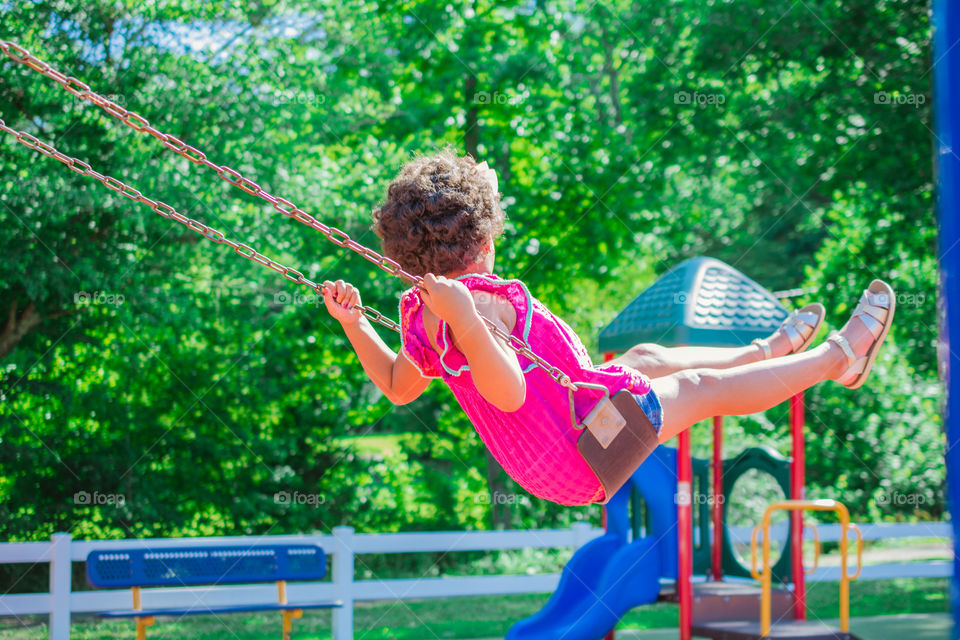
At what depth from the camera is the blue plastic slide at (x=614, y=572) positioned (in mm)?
5062

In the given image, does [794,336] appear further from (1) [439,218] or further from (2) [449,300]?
(2) [449,300]

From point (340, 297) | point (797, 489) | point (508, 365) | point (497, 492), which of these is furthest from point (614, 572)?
point (497, 492)

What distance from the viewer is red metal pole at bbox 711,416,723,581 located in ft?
21.1

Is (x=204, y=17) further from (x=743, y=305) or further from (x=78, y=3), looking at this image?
(x=743, y=305)

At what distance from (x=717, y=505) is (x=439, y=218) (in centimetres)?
451

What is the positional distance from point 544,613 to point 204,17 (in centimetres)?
627

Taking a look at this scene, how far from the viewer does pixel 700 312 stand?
210 inches

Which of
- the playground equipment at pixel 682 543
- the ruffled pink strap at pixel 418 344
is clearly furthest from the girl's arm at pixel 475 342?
the playground equipment at pixel 682 543

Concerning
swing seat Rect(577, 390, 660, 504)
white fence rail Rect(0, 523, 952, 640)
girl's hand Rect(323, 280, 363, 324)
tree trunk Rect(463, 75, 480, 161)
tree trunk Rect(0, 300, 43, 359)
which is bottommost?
white fence rail Rect(0, 523, 952, 640)

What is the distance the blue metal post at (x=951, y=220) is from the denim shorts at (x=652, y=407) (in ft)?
2.95

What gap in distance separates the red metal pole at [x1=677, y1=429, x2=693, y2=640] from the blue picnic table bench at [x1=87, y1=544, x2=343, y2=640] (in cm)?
213

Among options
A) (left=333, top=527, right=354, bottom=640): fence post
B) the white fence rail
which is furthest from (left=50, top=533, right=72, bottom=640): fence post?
(left=333, top=527, right=354, bottom=640): fence post

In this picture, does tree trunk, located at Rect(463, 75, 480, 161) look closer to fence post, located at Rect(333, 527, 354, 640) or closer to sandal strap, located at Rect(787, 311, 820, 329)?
fence post, located at Rect(333, 527, 354, 640)

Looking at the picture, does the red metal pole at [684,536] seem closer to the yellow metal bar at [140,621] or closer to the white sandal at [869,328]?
the white sandal at [869,328]
